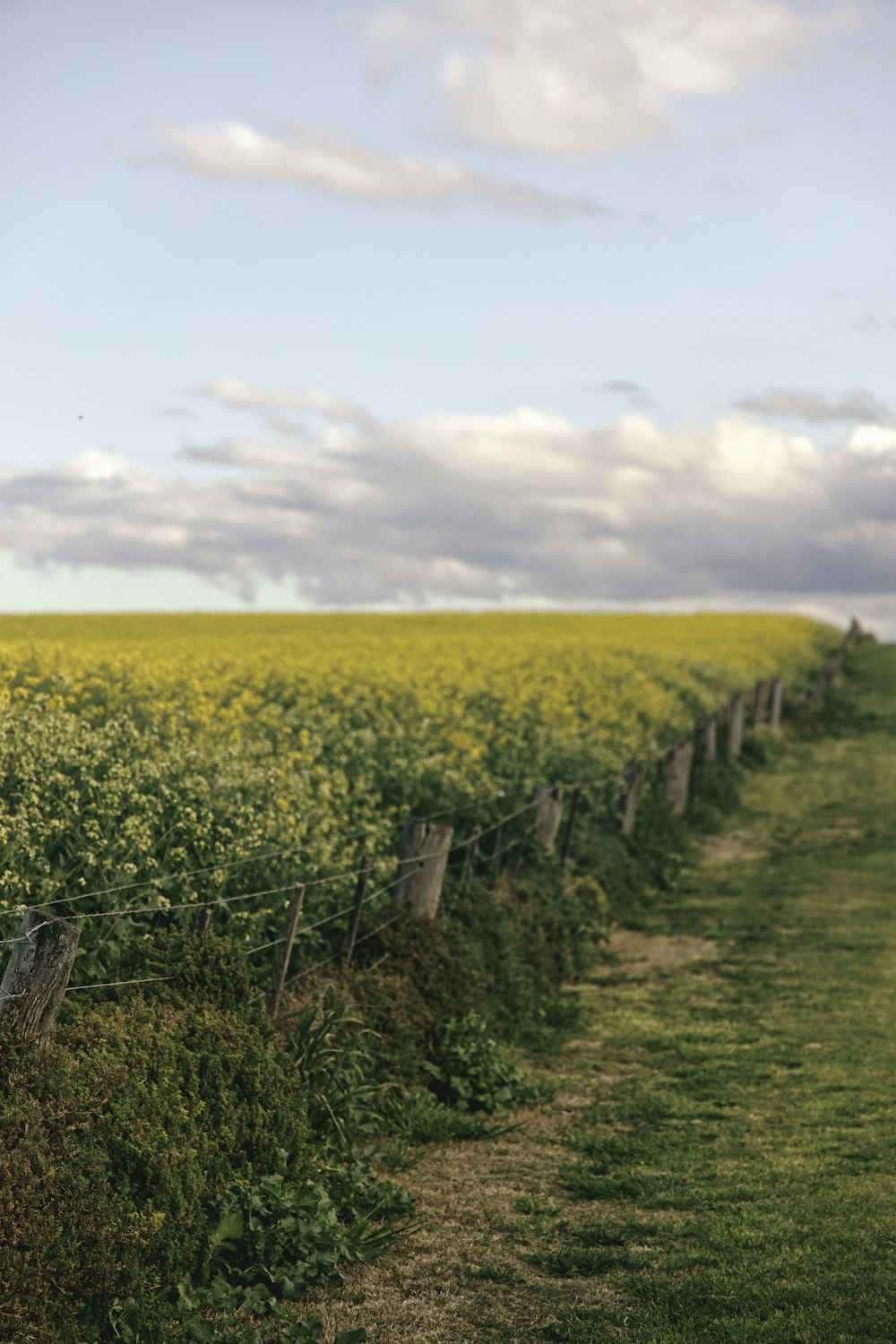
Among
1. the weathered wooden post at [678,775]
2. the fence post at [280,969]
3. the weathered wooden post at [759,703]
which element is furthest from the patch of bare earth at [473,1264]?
the weathered wooden post at [759,703]

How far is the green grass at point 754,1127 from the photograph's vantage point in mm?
6637

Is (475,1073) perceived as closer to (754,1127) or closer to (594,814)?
(754,1127)

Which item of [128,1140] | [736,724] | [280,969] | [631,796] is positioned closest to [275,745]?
[631,796]

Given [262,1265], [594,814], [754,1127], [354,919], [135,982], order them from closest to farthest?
[262,1265]
[135,982]
[754,1127]
[354,919]
[594,814]

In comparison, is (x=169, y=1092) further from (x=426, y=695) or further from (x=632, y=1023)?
(x=426, y=695)

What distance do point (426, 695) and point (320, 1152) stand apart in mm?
13166

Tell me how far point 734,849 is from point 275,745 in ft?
27.1

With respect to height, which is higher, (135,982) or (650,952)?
(135,982)

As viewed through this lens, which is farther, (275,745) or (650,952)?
(275,745)

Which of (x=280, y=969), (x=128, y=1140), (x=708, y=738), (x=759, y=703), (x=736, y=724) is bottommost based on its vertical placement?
(x=128, y=1140)

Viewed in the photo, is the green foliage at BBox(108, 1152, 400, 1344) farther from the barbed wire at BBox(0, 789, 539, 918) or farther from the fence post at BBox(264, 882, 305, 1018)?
the barbed wire at BBox(0, 789, 539, 918)

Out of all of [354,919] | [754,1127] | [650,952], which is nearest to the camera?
[754,1127]

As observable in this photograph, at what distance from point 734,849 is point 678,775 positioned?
1.55 meters

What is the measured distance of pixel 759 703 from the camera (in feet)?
104
